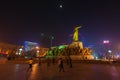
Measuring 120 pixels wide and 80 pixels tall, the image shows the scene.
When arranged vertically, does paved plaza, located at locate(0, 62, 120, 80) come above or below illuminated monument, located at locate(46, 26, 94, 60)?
below

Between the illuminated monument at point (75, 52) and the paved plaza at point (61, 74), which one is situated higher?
the illuminated monument at point (75, 52)

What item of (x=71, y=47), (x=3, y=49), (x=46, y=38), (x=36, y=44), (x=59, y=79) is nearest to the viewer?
(x=59, y=79)

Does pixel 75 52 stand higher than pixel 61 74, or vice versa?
pixel 75 52

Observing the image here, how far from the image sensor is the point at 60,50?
205ft

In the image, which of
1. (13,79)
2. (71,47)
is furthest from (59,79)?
(71,47)

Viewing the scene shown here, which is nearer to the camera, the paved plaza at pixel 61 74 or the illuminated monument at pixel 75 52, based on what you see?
the paved plaza at pixel 61 74

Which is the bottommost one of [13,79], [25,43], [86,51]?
[13,79]

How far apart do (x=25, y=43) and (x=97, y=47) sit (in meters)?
52.8

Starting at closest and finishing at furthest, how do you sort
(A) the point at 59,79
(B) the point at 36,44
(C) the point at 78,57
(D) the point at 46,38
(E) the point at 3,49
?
(A) the point at 59,79, (C) the point at 78,57, (E) the point at 3,49, (D) the point at 46,38, (B) the point at 36,44

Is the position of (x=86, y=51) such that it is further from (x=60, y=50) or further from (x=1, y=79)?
(x=1, y=79)

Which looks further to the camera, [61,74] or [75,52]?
[75,52]

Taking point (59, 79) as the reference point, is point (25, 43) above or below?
above

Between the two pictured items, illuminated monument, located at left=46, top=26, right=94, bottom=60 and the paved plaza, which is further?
illuminated monument, located at left=46, top=26, right=94, bottom=60

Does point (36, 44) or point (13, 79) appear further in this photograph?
point (36, 44)
